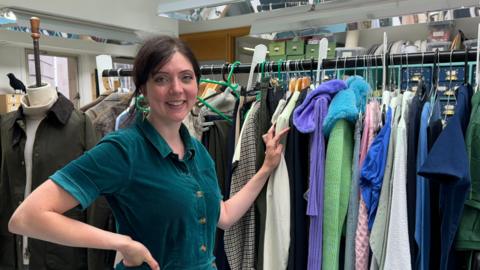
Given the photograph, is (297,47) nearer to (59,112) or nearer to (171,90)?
(59,112)

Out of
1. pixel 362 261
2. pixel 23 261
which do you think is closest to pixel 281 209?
pixel 362 261

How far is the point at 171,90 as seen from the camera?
1.07m

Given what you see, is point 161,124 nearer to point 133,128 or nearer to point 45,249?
point 133,128

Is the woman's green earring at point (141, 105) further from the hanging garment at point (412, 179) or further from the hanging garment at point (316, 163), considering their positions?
the hanging garment at point (412, 179)

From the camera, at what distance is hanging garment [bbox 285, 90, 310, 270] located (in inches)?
57.3

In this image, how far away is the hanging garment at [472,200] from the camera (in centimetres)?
116

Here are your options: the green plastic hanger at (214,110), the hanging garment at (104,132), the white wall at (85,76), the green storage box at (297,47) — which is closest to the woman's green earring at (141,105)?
the hanging garment at (104,132)

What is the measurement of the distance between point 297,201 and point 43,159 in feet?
3.52

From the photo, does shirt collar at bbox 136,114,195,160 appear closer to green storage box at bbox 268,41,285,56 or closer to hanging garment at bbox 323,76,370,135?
hanging garment at bbox 323,76,370,135

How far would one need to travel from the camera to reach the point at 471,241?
1.16 m

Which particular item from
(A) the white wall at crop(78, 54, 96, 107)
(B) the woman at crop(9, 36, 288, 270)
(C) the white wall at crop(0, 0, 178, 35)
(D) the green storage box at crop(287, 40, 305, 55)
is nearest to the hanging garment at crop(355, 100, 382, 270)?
(B) the woman at crop(9, 36, 288, 270)

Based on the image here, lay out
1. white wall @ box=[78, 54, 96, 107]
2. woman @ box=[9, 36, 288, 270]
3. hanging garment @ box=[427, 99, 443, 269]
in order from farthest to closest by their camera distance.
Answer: white wall @ box=[78, 54, 96, 107], hanging garment @ box=[427, 99, 443, 269], woman @ box=[9, 36, 288, 270]

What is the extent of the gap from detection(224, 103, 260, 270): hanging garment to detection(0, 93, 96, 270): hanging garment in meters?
0.68

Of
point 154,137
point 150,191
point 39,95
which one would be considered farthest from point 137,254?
point 39,95
